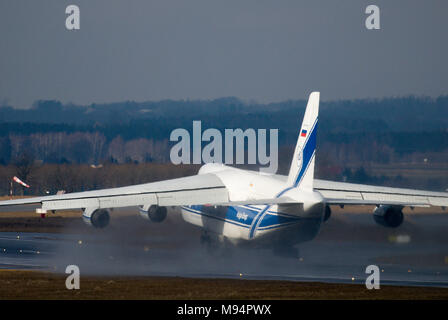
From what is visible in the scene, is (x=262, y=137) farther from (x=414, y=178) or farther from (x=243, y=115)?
(x=414, y=178)

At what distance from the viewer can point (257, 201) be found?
31047 mm

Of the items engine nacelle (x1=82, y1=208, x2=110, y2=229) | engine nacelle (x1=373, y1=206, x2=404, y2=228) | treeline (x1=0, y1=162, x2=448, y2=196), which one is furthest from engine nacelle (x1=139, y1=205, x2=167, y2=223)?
treeline (x1=0, y1=162, x2=448, y2=196)

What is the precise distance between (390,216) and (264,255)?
5525mm

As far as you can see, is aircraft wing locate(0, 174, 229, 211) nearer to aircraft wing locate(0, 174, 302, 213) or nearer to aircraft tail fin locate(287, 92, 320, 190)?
aircraft wing locate(0, 174, 302, 213)

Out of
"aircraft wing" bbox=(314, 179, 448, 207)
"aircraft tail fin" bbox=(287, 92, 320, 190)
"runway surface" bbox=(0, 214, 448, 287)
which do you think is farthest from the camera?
"aircraft wing" bbox=(314, 179, 448, 207)

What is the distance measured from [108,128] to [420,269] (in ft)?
140

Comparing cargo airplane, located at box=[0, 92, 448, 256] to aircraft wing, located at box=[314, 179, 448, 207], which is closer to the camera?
cargo airplane, located at box=[0, 92, 448, 256]

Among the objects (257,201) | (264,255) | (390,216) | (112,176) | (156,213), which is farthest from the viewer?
(112,176)

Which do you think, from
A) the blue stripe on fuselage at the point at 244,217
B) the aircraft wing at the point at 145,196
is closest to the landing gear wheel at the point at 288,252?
the blue stripe on fuselage at the point at 244,217

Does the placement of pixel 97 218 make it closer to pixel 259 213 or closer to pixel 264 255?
pixel 259 213

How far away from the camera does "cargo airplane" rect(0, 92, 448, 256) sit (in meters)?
31.1

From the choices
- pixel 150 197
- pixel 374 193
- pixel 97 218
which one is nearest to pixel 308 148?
pixel 374 193

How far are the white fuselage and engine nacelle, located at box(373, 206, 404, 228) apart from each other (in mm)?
3226
